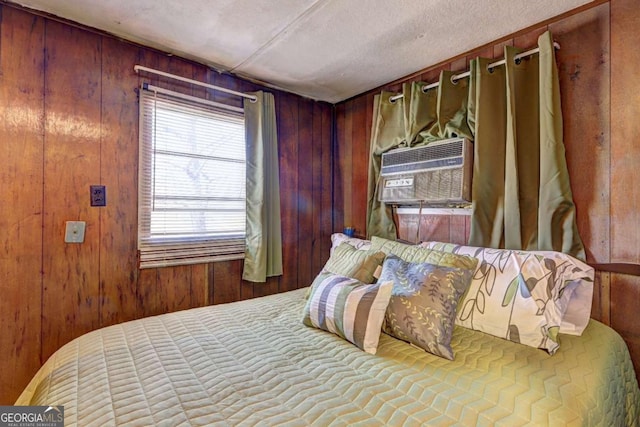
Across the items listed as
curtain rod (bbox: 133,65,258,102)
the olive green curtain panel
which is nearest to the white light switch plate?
curtain rod (bbox: 133,65,258,102)

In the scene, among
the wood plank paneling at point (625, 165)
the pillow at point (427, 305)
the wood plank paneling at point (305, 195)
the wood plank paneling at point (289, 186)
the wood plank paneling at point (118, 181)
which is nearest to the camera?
the pillow at point (427, 305)

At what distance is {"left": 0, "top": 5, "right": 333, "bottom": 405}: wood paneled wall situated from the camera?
1.59 metres

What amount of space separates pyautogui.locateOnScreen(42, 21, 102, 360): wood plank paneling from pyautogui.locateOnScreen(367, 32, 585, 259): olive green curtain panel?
214 centimetres

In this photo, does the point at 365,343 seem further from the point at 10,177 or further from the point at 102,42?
the point at 102,42

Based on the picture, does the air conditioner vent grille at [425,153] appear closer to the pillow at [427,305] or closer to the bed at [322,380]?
the pillow at [427,305]

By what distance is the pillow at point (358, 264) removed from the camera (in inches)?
64.1

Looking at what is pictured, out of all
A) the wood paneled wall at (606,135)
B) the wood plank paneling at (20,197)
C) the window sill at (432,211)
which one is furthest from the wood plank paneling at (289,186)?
the wood paneled wall at (606,135)

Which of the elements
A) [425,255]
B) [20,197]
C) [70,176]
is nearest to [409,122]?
[425,255]

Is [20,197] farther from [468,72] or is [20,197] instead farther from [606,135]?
[606,135]

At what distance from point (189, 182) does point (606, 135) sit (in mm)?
2388

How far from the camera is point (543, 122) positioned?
159cm

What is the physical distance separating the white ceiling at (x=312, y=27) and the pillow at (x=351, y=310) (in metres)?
1.40

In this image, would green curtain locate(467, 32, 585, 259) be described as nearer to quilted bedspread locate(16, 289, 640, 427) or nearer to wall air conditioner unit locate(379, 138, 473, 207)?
wall air conditioner unit locate(379, 138, 473, 207)

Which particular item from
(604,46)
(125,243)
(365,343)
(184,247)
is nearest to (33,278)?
(125,243)
